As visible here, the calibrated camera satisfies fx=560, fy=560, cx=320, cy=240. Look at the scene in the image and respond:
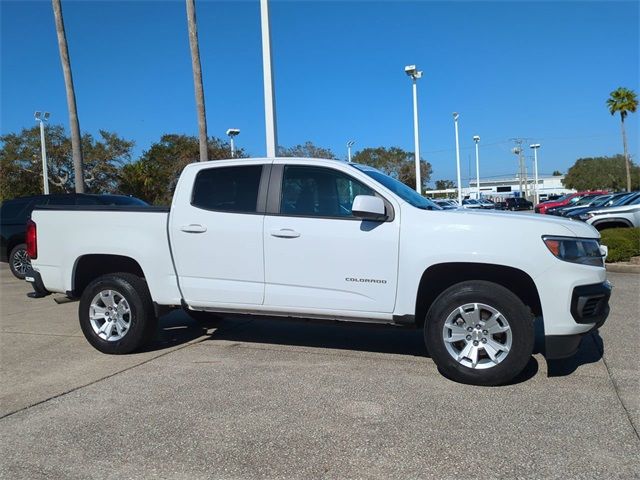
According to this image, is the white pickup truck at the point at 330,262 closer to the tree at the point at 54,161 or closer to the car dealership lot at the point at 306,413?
the car dealership lot at the point at 306,413

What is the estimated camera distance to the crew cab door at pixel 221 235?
532 centimetres

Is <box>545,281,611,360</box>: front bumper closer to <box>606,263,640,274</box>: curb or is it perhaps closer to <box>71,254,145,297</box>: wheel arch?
<box>71,254,145,297</box>: wheel arch

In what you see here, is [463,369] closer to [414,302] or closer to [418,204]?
[414,302]

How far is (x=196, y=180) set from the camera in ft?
18.7

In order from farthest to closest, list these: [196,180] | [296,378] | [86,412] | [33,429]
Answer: [196,180]
[296,378]
[86,412]
[33,429]

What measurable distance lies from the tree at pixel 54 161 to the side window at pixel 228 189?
37.5m

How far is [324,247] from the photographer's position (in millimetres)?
5035

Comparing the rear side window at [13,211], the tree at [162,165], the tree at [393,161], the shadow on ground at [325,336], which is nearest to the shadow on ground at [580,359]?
the shadow on ground at [325,336]

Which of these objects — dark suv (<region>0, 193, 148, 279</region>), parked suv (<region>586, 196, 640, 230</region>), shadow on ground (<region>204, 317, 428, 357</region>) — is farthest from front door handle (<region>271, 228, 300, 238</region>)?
parked suv (<region>586, 196, 640, 230</region>)

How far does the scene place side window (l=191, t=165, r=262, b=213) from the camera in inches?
215

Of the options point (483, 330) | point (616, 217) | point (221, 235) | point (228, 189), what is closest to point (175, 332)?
point (221, 235)

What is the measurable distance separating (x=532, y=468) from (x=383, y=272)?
203 centimetres

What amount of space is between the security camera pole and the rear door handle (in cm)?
699

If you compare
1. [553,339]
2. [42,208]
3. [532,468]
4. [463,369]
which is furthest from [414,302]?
[42,208]
